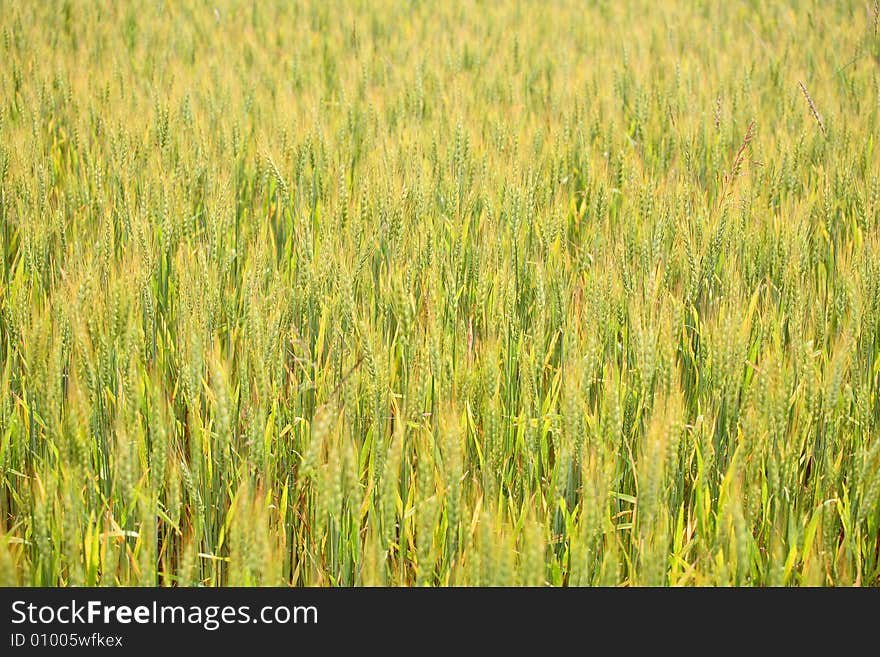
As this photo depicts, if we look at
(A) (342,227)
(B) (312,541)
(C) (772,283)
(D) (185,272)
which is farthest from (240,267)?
(C) (772,283)

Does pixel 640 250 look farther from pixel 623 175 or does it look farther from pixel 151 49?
pixel 151 49

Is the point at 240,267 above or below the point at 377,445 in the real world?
above

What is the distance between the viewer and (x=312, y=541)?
53.3 inches

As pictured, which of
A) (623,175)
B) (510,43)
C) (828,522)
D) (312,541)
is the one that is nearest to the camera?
(828,522)

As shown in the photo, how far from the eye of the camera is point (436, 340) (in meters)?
1.40

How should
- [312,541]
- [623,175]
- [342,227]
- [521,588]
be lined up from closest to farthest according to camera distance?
[521,588], [312,541], [342,227], [623,175]

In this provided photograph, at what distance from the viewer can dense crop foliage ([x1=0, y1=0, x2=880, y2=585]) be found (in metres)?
1.18

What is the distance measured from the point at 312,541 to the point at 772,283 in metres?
1.17

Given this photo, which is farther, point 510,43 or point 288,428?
point 510,43

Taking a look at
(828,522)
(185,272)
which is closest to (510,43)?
(185,272)

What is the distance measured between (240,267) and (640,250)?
2.99 ft

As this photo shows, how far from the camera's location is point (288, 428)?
1444 mm

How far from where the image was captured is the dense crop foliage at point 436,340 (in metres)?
1.18
